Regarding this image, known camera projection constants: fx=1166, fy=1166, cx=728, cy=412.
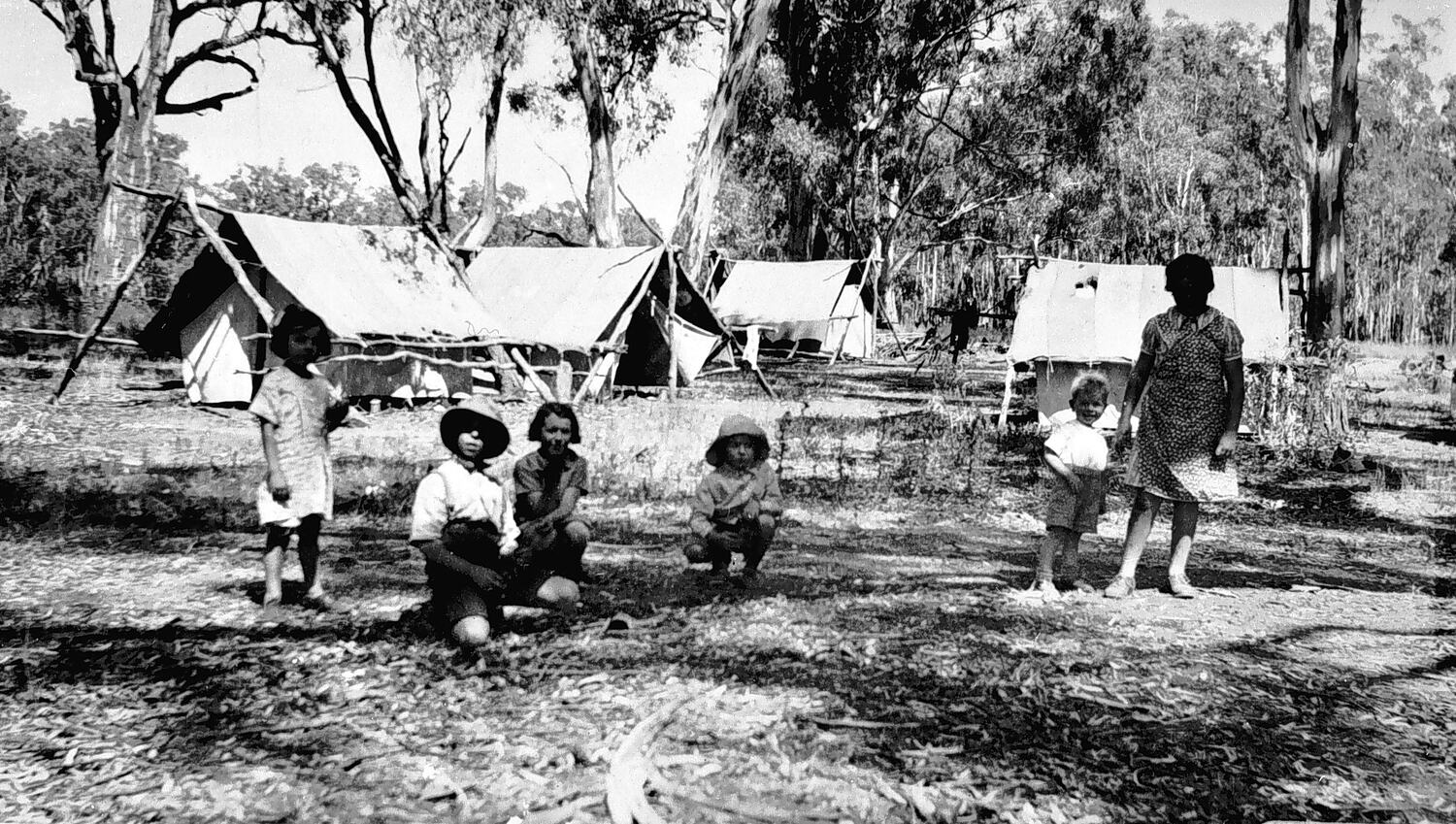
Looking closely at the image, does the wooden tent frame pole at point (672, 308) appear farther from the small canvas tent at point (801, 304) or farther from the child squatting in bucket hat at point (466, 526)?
the child squatting in bucket hat at point (466, 526)

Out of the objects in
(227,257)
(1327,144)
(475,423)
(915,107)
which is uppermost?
(915,107)

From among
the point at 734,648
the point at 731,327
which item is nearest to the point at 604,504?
the point at 734,648

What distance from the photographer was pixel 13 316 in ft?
82.9

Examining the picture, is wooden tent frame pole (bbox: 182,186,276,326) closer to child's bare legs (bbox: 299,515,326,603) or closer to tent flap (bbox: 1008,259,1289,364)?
child's bare legs (bbox: 299,515,326,603)

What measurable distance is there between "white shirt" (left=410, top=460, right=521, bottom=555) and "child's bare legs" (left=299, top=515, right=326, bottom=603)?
900 mm

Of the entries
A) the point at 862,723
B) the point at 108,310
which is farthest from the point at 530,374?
the point at 862,723

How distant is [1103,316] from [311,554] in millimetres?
10915

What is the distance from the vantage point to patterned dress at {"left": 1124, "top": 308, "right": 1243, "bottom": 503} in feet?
17.9

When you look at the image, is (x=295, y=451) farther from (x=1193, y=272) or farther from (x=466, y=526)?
(x=1193, y=272)

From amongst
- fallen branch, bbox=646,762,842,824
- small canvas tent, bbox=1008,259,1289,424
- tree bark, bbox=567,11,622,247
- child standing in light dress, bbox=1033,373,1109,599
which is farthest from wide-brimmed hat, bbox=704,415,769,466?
tree bark, bbox=567,11,622,247

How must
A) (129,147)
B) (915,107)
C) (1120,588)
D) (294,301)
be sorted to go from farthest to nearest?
(915,107) → (129,147) → (294,301) → (1120,588)

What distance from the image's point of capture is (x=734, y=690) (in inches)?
161

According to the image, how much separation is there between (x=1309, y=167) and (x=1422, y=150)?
43.3 metres

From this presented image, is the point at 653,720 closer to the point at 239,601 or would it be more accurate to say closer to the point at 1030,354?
the point at 239,601
